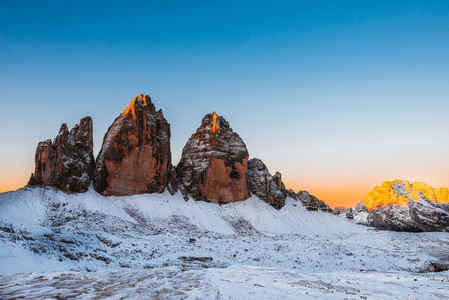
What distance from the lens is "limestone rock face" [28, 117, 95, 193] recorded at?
136 ft

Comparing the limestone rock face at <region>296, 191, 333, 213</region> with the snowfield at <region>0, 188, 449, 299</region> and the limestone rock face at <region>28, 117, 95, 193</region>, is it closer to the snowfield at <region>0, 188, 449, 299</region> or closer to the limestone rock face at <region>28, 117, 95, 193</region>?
the snowfield at <region>0, 188, 449, 299</region>

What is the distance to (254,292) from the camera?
10344 millimetres

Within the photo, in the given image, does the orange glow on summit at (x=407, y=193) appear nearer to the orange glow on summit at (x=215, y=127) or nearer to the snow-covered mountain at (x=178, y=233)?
the snow-covered mountain at (x=178, y=233)

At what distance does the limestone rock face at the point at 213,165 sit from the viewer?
5666 centimetres

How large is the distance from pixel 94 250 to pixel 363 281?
18269 millimetres

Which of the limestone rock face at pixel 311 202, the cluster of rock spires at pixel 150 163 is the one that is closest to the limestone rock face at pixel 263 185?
the cluster of rock spires at pixel 150 163

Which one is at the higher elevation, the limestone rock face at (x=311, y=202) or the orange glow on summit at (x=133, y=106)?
the orange glow on summit at (x=133, y=106)

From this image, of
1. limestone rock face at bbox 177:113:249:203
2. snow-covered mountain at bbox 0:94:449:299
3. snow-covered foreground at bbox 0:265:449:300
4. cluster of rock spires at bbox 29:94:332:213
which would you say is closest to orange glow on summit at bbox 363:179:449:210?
snow-covered mountain at bbox 0:94:449:299

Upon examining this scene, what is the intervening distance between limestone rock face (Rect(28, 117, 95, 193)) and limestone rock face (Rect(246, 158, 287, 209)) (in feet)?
114

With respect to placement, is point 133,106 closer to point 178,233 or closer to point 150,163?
point 150,163

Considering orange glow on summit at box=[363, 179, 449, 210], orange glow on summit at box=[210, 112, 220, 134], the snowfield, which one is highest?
orange glow on summit at box=[210, 112, 220, 134]

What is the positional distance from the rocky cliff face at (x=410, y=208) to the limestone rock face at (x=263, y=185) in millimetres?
25094

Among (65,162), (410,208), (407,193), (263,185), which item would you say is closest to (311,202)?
(263,185)

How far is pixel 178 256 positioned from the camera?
21984 mm
